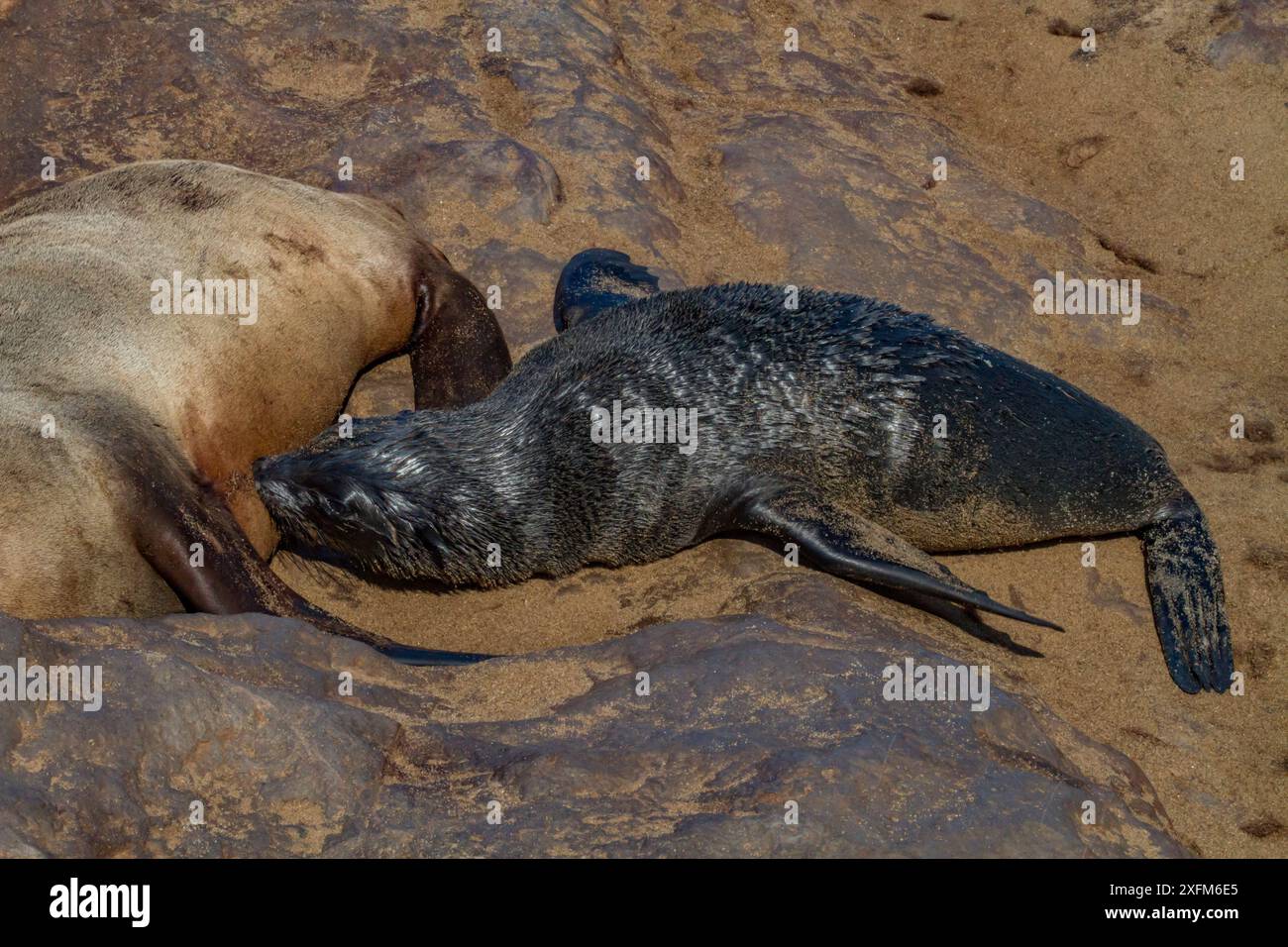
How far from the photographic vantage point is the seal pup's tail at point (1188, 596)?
16.0 feet

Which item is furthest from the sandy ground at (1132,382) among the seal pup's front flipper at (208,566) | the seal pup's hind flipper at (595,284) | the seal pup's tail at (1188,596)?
the seal pup's front flipper at (208,566)

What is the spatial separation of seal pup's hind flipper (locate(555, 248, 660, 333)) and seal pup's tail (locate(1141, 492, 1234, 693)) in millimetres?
2433

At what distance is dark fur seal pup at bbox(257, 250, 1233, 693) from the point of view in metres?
5.03

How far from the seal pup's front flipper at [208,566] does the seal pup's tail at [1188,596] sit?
8.32 feet

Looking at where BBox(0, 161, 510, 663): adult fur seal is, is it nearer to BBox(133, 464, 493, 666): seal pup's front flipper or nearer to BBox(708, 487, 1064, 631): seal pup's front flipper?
BBox(133, 464, 493, 666): seal pup's front flipper

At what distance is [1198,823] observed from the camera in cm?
422

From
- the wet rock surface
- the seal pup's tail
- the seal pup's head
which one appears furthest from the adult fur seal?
the seal pup's tail

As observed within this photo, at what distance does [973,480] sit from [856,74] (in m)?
4.44

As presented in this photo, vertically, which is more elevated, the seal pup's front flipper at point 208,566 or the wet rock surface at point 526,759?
the seal pup's front flipper at point 208,566

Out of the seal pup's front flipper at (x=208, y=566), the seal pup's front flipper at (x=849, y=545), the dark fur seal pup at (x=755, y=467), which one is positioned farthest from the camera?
the dark fur seal pup at (x=755, y=467)

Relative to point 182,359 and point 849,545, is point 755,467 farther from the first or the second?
point 182,359

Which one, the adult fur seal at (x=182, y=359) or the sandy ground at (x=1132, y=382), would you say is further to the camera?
the sandy ground at (x=1132, y=382)

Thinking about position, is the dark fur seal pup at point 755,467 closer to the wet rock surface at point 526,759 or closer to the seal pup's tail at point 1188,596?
the seal pup's tail at point 1188,596

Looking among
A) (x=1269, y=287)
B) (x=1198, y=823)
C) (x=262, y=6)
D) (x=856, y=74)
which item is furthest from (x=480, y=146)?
(x=1198, y=823)
